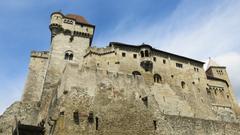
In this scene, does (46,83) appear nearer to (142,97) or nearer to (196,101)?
(142,97)

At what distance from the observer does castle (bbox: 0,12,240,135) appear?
66.4ft

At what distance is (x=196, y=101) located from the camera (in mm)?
40312

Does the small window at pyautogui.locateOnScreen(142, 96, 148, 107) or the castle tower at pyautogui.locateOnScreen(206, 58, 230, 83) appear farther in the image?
the castle tower at pyautogui.locateOnScreen(206, 58, 230, 83)

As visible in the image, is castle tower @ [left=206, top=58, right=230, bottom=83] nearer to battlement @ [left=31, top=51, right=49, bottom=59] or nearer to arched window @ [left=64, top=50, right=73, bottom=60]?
arched window @ [left=64, top=50, right=73, bottom=60]

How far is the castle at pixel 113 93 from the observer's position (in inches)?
797

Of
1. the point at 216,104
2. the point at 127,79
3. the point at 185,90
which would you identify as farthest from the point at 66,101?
the point at 216,104

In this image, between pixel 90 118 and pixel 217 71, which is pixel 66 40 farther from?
pixel 217 71

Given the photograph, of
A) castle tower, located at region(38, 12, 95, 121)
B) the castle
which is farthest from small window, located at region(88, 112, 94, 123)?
castle tower, located at region(38, 12, 95, 121)

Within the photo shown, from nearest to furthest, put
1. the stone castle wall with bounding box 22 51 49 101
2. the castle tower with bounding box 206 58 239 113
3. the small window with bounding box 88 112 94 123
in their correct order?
the small window with bounding box 88 112 94 123 → the stone castle wall with bounding box 22 51 49 101 → the castle tower with bounding box 206 58 239 113

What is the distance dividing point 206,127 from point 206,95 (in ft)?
67.9

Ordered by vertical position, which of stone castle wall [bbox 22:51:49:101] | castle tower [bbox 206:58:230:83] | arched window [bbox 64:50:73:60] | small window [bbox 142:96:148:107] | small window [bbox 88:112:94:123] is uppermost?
castle tower [bbox 206:58:230:83]

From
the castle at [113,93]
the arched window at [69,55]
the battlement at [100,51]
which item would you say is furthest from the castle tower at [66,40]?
the battlement at [100,51]

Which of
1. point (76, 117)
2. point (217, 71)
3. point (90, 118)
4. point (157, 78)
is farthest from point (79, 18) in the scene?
point (217, 71)

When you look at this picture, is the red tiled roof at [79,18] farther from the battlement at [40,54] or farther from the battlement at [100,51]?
the battlement at [40,54]
